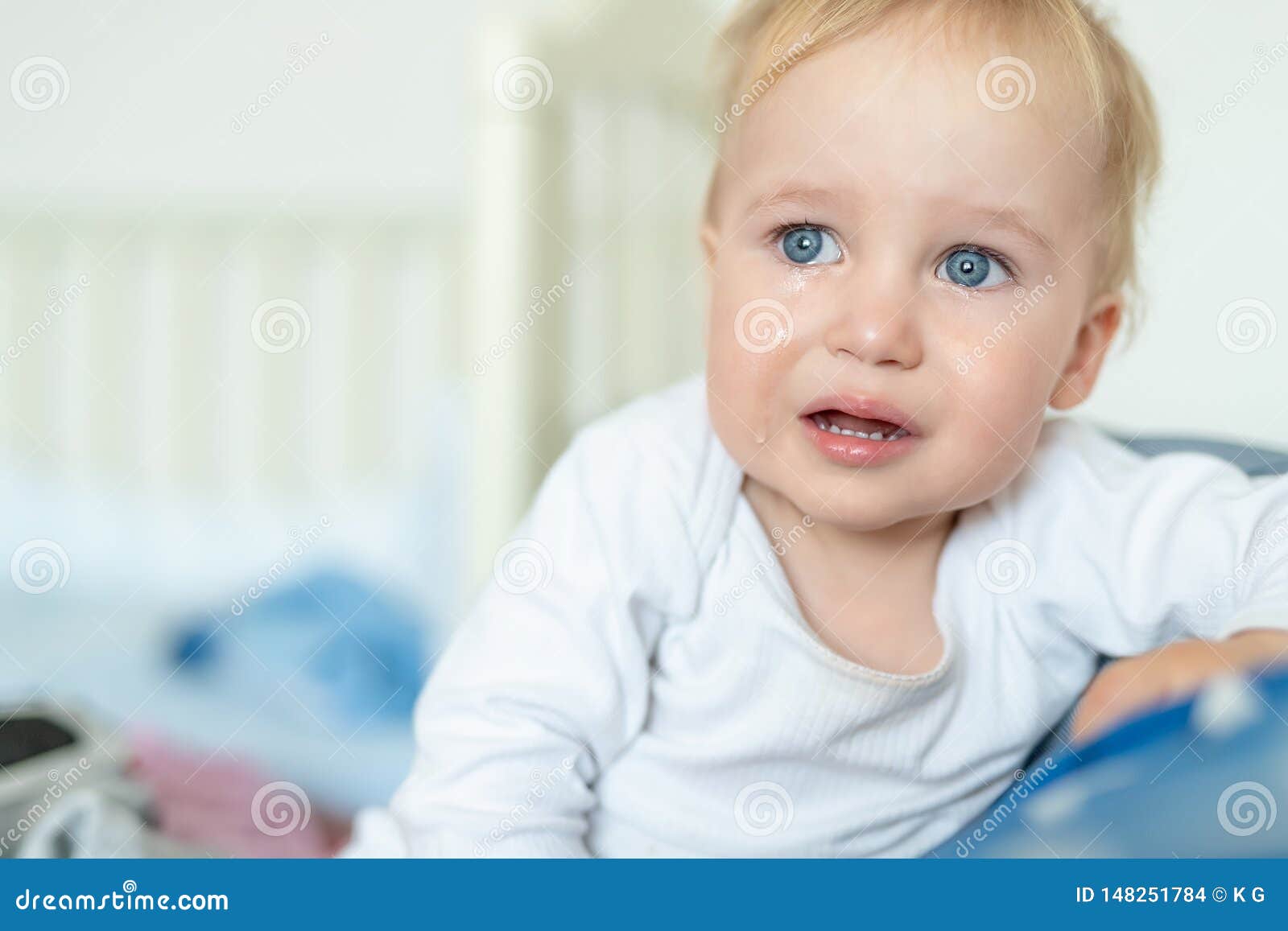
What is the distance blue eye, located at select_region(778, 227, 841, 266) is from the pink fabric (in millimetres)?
725

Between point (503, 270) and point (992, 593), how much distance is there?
0.54 m

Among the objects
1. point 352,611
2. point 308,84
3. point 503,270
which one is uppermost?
point 308,84

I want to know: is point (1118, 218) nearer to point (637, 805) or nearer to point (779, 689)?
point (779, 689)

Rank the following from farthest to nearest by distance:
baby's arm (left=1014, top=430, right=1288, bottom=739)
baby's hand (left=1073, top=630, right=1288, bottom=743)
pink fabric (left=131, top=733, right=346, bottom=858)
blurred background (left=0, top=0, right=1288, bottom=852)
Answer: blurred background (left=0, top=0, right=1288, bottom=852)
pink fabric (left=131, top=733, right=346, bottom=858)
baby's arm (left=1014, top=430, right=1288, bottom=739)
baby's hand (left=1073, top=630, right=1288, bottom=743)

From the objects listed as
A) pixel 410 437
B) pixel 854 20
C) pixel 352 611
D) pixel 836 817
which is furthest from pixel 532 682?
pixel 410 437

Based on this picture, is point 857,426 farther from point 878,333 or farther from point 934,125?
point 934,125

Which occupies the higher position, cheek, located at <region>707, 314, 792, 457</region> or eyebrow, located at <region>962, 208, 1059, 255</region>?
eyebrow, located at <region>962, 208, 1059, 255</region>

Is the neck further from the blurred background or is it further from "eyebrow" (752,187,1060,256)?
the blurred background

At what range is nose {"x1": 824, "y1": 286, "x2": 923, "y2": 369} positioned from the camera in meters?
0.73

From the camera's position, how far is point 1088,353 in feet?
2.96

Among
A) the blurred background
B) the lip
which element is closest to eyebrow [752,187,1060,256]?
the lip

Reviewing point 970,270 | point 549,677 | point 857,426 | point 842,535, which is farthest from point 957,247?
point 549,677

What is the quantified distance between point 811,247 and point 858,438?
129 millimetres

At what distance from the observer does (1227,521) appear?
86 cm
